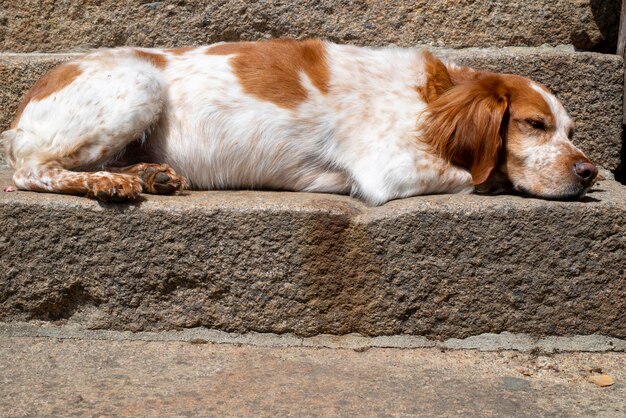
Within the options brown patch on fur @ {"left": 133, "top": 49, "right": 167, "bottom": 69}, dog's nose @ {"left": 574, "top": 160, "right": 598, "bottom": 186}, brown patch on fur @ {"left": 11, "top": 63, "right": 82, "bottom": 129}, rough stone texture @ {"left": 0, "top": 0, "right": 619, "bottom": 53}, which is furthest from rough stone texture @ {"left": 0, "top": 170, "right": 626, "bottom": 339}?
rough stone texture @ {"left": 0, "top": 0, "right": 619, "bottom": 53}

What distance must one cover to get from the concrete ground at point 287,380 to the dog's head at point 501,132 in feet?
2.61

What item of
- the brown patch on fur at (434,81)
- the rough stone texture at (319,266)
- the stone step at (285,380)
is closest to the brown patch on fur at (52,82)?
the rough stone texture at (319,266)

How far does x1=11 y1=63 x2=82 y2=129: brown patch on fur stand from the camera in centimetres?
373

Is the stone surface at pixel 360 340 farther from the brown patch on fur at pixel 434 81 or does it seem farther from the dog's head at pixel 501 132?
the brown patch on fur at pixel 434 81

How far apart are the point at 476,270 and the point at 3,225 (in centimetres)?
179

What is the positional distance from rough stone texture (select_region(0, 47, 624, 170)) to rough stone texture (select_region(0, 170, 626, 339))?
0.88 m

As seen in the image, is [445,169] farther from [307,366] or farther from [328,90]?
[307,366]

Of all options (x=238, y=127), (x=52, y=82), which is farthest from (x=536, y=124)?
(x=52, y=82)

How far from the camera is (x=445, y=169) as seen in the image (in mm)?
3674

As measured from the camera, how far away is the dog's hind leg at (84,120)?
3652 millimetres

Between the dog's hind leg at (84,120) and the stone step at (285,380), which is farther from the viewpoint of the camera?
the dog's hind leg at (84,120)

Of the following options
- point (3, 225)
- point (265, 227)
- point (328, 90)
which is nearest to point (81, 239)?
point (3, 225)

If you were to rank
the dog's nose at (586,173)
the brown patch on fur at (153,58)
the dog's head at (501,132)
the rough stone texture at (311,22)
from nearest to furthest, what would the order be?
1. the dog's nose at (586,173)
2. the dog's head at (501,132)
3. the brown patch on fur at (153,58)
4. the rough stone texture at (311,22)

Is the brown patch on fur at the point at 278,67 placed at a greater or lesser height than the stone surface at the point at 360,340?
greater
